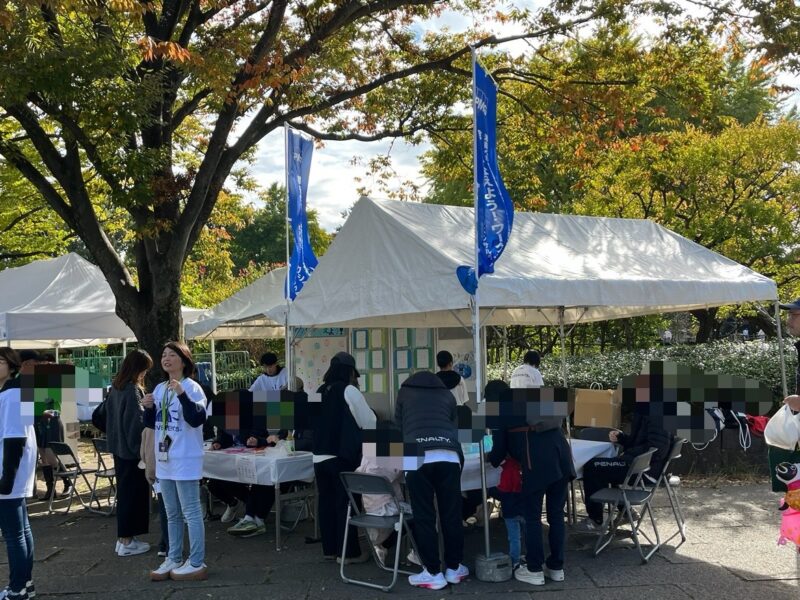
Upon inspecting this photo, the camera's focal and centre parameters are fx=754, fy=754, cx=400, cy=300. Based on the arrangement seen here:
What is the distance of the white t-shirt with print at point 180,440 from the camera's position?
17.8 ft

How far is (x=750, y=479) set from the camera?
875cm

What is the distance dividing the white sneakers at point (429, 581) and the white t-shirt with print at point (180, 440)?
1754 millimetres

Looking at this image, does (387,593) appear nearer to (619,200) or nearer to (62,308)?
(62,308)

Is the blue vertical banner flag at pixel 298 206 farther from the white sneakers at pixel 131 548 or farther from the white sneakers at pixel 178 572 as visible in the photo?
the white sneakers at pixel 178 572

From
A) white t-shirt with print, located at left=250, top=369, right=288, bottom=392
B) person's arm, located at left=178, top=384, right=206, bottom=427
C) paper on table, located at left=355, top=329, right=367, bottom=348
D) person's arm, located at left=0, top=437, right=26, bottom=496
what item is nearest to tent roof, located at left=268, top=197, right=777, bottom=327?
white t-shirt with print, located at left=250, top=369, right=288, bottom=392

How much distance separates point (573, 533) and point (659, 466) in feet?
3.71

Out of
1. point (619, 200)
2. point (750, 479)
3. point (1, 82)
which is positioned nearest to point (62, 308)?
point (1, 82)

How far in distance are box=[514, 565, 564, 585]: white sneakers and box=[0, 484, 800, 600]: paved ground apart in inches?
2.2

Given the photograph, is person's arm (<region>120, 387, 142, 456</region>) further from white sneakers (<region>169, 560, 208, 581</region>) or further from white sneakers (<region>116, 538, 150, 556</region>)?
white sneakers (<region>169, 560, 208, 581</region>)

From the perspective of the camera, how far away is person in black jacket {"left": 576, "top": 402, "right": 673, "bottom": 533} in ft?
20.0

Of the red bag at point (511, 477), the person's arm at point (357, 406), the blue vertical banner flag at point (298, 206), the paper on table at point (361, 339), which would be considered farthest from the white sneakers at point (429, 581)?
the paper on table at point (361, 339)

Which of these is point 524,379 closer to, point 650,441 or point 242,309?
point 650,441

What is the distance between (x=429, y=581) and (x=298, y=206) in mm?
5541

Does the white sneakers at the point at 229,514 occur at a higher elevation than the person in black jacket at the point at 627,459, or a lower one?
lower
